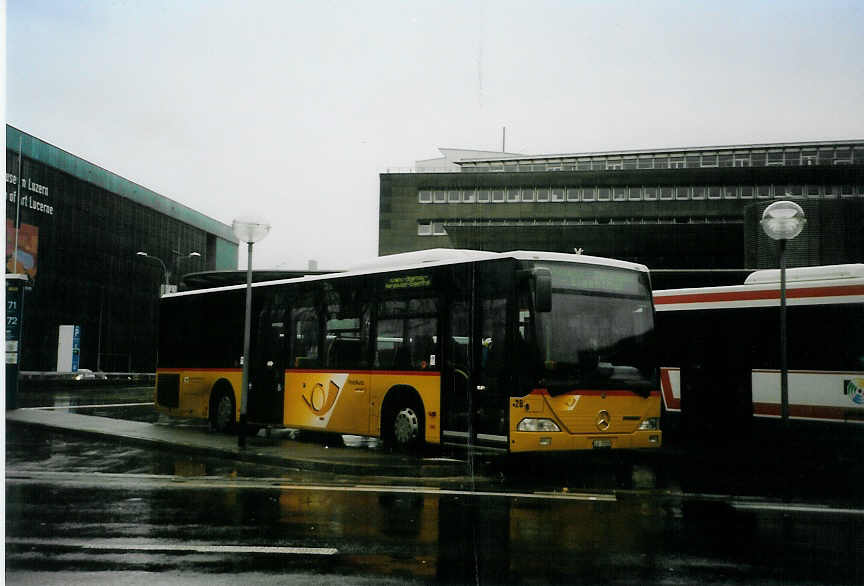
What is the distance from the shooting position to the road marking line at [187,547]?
687 centimetres

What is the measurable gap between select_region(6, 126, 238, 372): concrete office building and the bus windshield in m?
39.0

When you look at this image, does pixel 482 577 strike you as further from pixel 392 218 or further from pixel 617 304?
pixel 392 218

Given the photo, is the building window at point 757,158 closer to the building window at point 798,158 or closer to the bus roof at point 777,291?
the building window at point 798,158

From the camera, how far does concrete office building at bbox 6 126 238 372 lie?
168 feet

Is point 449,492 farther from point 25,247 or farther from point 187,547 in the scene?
point 25,247

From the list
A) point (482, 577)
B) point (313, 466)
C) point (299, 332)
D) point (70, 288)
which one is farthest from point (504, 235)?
point (482, 577)

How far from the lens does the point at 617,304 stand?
12.1 meters

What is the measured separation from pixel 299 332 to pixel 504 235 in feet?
130

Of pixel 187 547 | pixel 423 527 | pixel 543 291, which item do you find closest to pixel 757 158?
pixel 543 291

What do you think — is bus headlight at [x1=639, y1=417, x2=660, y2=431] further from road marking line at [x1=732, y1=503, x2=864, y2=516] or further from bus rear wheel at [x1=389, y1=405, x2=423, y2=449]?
bus rear wheel at [x1=389, y1=405, x2=423, y2=449]

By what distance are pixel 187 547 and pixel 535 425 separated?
540 centimetres

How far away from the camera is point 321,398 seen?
15.2 m

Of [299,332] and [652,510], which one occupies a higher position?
[299,332]

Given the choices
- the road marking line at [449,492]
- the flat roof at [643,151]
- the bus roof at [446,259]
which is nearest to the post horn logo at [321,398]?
the bus roof at [446,259]
